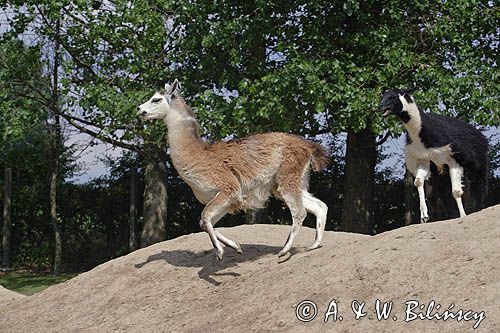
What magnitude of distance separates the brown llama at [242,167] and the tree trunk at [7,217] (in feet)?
41.1

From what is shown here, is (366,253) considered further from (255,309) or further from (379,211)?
(379,211)

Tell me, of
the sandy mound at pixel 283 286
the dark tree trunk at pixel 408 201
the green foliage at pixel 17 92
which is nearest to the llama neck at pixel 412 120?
the sandy mound at pixel 283 286

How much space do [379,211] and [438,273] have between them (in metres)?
12.7

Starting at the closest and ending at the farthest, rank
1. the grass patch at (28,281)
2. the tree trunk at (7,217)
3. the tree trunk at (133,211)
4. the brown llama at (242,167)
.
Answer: the brown llama at (242,167) → the grass patch at (28,281) → the tree trunk at (133,211) → the tree trunk at (7,217)

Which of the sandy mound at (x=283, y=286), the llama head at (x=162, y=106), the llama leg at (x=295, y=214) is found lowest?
the sandy mound at (x=283, y=286)

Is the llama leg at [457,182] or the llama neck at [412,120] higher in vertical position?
the llama neck at [412,120]

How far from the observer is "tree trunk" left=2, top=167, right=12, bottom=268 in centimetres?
2139

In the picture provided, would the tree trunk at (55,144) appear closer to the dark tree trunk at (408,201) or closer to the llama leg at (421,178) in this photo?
the dark tree trunk at (408,201)

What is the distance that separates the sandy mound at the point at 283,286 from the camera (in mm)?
7117

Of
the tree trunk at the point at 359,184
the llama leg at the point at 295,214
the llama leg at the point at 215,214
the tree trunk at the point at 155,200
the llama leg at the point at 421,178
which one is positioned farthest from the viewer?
the tree trunk at the point at 155,200

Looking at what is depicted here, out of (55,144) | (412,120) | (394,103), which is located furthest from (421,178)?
(55,144)

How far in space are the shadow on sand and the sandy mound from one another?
0.05 feet

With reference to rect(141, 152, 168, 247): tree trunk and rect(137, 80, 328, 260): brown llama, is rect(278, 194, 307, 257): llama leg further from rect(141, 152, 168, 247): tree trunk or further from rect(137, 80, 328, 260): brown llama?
rect(141, 152, 168, 247): tree trunk

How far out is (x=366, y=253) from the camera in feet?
27.7
